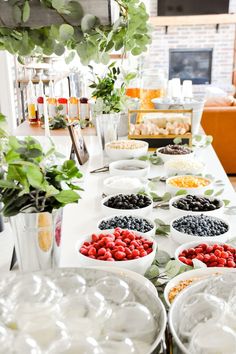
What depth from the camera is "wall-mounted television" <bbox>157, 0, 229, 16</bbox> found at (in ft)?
23.7


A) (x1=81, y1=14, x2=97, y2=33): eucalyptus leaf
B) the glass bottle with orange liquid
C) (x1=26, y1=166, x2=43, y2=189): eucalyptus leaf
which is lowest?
the glass bottle with orange liquid

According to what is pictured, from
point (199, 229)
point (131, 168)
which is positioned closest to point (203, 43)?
point (131, 168)

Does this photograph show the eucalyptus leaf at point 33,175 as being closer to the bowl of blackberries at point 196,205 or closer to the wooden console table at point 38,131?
the bowl of blackberries at point 196,205

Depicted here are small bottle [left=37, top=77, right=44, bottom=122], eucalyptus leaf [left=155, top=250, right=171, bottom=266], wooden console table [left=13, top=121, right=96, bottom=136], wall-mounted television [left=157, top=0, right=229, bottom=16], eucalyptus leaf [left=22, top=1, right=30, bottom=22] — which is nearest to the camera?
eucalyptus leaf [left=22, top=1, right=30, bottom=22]

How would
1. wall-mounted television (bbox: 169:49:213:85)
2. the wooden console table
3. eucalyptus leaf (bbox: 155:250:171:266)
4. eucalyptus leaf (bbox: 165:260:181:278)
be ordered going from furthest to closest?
wall-mounted television (bbox: 169:49:213:85), the wooden console table, eucalyptus leaf (bbox: 155:250:171:266), eucalyptus leaf (bbox: 165:260:181:278)

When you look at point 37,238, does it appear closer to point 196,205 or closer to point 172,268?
point 172,268

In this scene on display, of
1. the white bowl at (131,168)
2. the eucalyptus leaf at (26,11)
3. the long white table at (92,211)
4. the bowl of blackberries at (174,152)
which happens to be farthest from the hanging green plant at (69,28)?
the bowl of blackberries at (174,152)

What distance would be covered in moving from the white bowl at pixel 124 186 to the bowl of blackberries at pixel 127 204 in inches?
3.2

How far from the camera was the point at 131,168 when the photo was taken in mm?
1900

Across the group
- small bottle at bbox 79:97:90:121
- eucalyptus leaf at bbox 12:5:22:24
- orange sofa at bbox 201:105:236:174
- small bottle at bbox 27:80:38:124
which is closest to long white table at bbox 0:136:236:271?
eucalyptus leaf at bbox 12:5:22:24

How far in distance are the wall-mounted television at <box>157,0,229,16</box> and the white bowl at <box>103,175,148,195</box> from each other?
20.7 ft

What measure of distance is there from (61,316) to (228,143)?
3621mm

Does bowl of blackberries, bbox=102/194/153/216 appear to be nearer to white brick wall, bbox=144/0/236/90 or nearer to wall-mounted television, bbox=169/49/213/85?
white brick wall, bbox=144/0/236/90

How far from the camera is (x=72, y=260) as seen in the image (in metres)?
1.14
